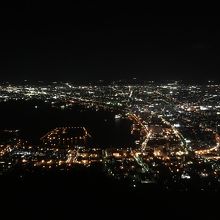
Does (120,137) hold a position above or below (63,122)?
above

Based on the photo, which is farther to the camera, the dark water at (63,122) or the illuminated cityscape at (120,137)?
the dark water at (63,122)

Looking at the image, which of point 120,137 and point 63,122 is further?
point 63,122

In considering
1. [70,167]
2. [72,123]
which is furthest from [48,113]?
[70,167]

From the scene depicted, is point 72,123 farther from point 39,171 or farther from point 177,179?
point 177,179

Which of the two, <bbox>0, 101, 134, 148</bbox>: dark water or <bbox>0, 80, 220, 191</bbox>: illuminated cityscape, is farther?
<bbox>0, 101, 134, 148</bbox>: dark water

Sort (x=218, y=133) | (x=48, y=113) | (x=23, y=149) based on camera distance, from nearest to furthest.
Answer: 1. (x=23, y=149)
2. (x=218, y=133)
3. (x=48, y=113)
